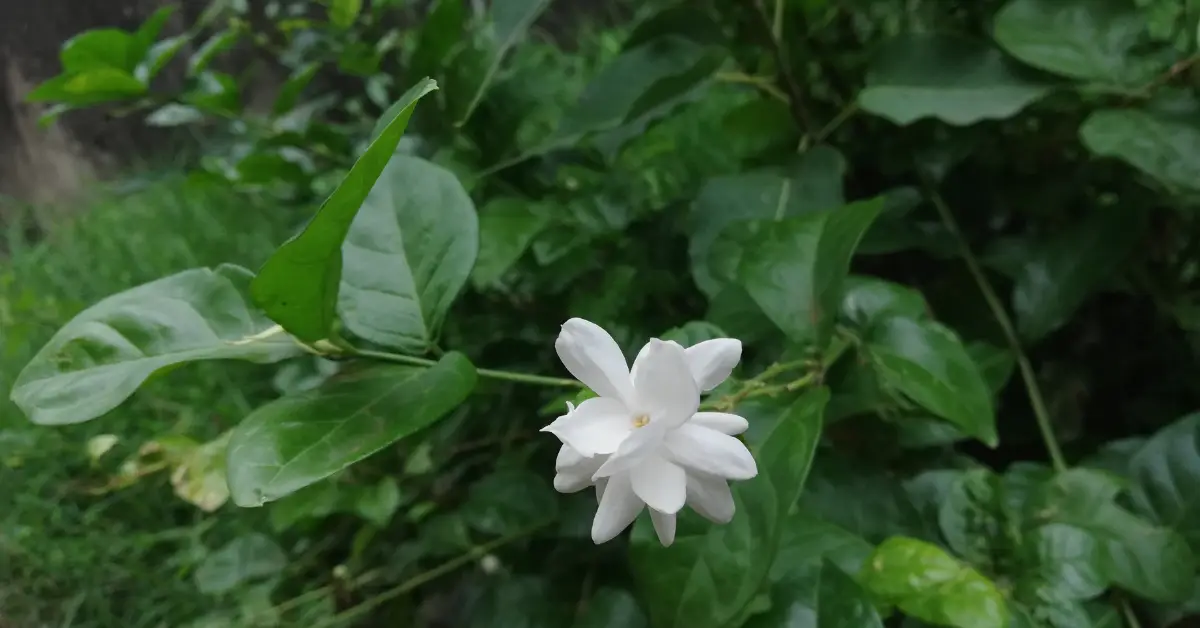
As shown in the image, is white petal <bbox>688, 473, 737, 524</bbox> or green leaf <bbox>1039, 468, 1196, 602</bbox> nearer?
white petal <bbox>688, 473, 737, 524</bbox>

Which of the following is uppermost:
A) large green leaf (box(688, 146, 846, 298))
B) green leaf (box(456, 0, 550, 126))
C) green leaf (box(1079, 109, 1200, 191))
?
green leaf (box(456, 0, 550, 126))

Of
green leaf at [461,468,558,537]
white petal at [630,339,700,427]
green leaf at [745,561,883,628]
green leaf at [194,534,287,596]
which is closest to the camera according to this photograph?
white petal at [630,339,700,427]

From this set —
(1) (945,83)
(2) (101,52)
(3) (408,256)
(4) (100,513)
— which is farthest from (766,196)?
(4) (100,513)

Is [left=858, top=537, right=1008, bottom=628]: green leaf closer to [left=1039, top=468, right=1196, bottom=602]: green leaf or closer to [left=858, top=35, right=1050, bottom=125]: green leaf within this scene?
[left=1039, top=468, right=1196, bottom=602]: green leaf

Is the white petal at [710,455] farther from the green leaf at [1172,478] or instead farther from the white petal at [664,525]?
the green leaf at [1172,478]

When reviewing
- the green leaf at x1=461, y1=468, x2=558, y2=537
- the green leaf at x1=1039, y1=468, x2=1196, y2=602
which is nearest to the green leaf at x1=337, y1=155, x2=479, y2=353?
→ the green leaf at x1=461, y1=468, x2=558, y2=537

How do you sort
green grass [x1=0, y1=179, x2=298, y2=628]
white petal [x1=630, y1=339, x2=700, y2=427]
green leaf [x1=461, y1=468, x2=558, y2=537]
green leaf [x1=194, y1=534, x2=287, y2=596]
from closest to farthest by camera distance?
1. white petal [x1=630, y1=339, x2=700, y2=427]
2. green leaf [x1=461, y1=468, x2=558, y2=537]
3. green leaf [x1=194, y1=534, x2=287, y2=596]
4. green grass [x1=0, y1=179, x2=298, y2=628]

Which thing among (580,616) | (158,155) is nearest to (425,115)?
(580,616)

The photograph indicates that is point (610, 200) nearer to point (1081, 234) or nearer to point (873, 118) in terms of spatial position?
point (873, 118)
